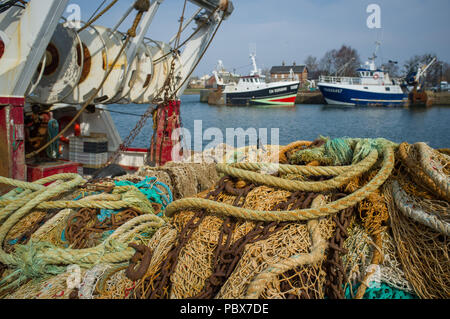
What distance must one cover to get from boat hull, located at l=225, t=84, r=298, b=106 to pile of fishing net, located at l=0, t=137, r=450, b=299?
44686 mm

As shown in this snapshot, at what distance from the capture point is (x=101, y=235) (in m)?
2.54

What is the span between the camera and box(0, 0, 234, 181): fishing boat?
14.5 ft

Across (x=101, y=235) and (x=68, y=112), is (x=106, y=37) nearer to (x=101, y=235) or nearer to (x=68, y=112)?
(x=68, y=112)

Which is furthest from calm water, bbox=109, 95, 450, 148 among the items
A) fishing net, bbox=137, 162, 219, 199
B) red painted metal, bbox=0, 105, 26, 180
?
fishing net, bbox=137, 162, 219, 199

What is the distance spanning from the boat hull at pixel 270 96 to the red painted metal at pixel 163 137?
1549 inches

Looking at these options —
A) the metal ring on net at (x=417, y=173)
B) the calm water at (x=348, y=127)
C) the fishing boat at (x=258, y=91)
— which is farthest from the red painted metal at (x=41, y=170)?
the fishing boat at (x=258, y=91)

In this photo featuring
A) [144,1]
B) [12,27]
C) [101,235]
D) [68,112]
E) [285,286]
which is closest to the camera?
[285,286]

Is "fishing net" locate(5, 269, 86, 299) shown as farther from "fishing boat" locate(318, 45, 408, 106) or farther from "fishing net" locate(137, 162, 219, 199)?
"fishing boat" locate(318, 45, 408, 106)

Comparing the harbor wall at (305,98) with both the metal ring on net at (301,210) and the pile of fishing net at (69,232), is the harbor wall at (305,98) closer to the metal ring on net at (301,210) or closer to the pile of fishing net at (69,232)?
the pile of fishing net at (69,232)

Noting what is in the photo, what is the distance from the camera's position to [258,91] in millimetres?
45906

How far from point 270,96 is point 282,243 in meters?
45.7

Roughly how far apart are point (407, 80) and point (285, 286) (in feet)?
171

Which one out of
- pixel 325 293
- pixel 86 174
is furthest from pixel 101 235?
pixel 86 174

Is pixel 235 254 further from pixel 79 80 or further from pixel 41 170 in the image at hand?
pixel 79 80
